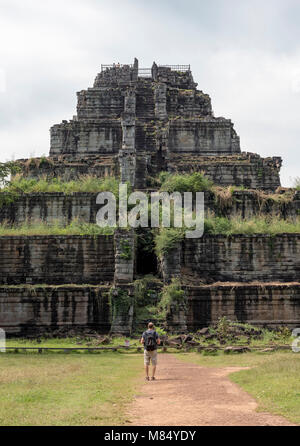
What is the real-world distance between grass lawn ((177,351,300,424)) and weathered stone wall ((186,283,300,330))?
3.78 m

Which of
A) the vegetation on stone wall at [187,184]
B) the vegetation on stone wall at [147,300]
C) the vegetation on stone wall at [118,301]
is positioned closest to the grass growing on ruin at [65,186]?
the vegetation on stone wall at [187,184]

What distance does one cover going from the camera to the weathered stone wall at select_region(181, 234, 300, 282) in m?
20.4

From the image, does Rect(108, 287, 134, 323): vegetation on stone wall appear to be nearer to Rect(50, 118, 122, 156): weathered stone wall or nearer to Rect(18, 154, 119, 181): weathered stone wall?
Rect(18, 154, 119, 181): weathered stone wall

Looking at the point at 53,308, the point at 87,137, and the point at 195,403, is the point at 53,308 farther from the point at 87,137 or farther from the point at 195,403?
the point at 87,137

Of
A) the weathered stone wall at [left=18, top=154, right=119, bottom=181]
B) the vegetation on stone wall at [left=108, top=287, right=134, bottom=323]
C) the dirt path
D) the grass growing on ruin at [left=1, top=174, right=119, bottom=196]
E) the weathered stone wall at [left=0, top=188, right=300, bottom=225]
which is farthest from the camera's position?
the weathered stone wall at [left=18, top=154, right=119, bottom=181]

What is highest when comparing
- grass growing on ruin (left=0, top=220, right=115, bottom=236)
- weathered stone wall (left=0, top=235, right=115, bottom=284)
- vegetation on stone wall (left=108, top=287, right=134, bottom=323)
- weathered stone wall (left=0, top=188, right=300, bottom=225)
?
weathered stone wall (left=0, top=188, right=300, bottom=225)

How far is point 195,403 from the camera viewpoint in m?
8.40

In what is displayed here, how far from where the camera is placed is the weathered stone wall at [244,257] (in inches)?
802

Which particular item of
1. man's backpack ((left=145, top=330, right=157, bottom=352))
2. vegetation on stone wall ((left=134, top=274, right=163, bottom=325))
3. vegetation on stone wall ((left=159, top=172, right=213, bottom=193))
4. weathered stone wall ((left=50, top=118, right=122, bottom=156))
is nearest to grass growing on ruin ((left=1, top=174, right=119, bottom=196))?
vegetation on stone wall ((left=159, top=172, right=213, bottom=193))

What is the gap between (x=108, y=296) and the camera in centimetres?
1819

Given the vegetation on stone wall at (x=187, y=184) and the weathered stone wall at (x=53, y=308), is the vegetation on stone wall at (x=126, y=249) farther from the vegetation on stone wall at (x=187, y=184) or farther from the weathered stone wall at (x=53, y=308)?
the vegetation on stone wall at (x=187, y=184)

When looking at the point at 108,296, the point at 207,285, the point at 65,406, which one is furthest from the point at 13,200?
the point at 65,406

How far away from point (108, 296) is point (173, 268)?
2765mm

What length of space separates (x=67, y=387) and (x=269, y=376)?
4210 millimetres
